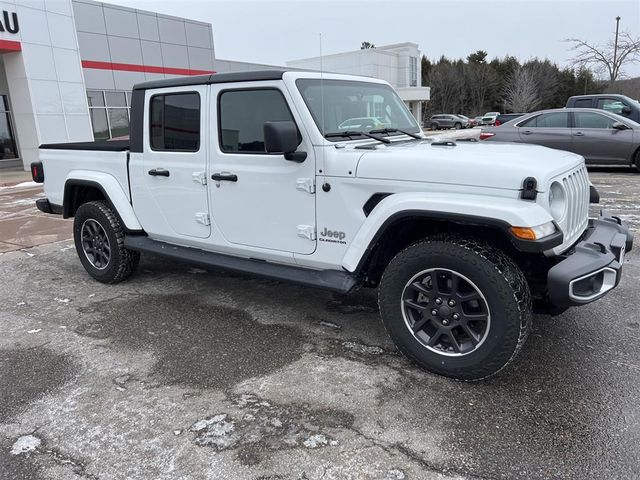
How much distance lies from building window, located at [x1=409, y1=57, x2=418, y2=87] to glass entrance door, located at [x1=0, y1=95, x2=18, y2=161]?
4788 cm

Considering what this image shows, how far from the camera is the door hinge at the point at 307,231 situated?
11.6ft

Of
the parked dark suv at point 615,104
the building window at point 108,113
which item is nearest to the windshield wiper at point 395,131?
the parked dark suv at point 615,104

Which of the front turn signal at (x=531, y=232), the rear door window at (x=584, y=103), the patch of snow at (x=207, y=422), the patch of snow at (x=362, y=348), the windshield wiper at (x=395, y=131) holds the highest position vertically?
the rear door window at (x=584, y=103)

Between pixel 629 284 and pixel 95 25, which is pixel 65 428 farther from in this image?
pixel 95 25

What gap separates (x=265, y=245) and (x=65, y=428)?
5.76 ft

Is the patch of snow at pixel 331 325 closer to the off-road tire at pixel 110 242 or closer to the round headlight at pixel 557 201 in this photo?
the round headlight at pixel 557 201

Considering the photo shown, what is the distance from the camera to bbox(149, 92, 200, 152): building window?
13.6 feet

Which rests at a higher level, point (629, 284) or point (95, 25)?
point (95, 25)

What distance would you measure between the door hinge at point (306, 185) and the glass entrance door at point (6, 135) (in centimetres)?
2047

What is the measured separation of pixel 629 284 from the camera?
4.67m

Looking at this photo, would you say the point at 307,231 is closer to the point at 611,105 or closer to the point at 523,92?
the point at 611,105

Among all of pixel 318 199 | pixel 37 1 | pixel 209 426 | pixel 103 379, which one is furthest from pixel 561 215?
pixel 37 1

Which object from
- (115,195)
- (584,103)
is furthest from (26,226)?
(584,103)

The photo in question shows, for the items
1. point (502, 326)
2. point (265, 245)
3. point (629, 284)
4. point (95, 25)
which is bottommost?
point (629, 284)
